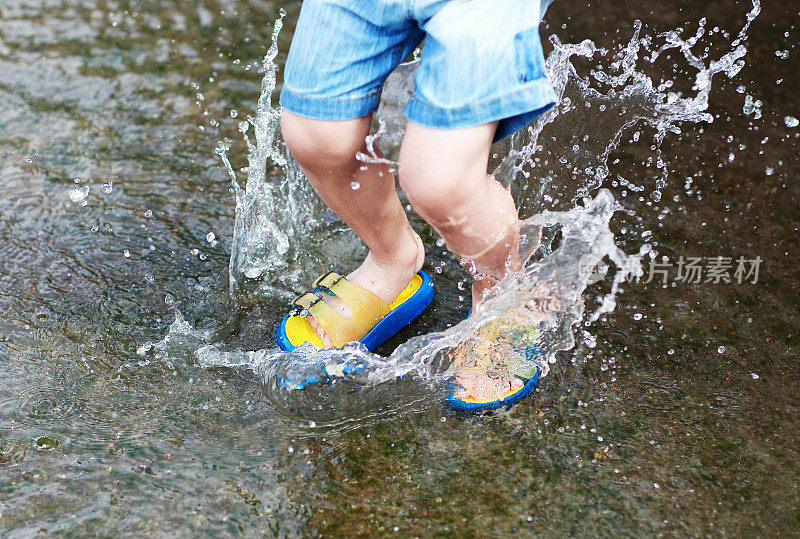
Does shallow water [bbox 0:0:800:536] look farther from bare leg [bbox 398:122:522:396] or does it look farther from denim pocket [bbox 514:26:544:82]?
denim pocket [bbox 514:26:544:82]

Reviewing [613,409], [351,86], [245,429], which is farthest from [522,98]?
[245,429]

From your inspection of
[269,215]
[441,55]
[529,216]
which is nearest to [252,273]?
[269,215]

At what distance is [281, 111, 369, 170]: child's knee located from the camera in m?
1.44

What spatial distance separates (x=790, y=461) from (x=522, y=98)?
3.06 ft

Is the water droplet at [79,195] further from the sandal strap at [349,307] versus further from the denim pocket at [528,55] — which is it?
the denim pocket at [528,55]

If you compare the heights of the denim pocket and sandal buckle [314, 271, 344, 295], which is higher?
the denim pocket

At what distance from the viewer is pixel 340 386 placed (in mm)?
1577

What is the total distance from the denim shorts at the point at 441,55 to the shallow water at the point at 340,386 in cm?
64

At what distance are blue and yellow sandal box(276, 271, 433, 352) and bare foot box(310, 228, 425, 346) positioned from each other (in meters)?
0.01

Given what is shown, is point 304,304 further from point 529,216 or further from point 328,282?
point 529,216

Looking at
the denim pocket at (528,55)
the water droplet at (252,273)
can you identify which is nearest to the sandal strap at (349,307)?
the water droplet at (252,273)

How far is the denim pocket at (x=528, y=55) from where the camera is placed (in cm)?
122

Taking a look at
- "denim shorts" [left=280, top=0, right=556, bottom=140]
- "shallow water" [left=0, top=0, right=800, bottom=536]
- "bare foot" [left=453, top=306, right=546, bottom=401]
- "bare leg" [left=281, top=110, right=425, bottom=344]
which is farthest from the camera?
"bare foot" [left=453, top=306, right=546, bottom=401]

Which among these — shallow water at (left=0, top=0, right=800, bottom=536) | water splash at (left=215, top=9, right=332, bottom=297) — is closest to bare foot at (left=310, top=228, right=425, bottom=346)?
shallow water at (left=0, top=0, right=800, bottom=536)
